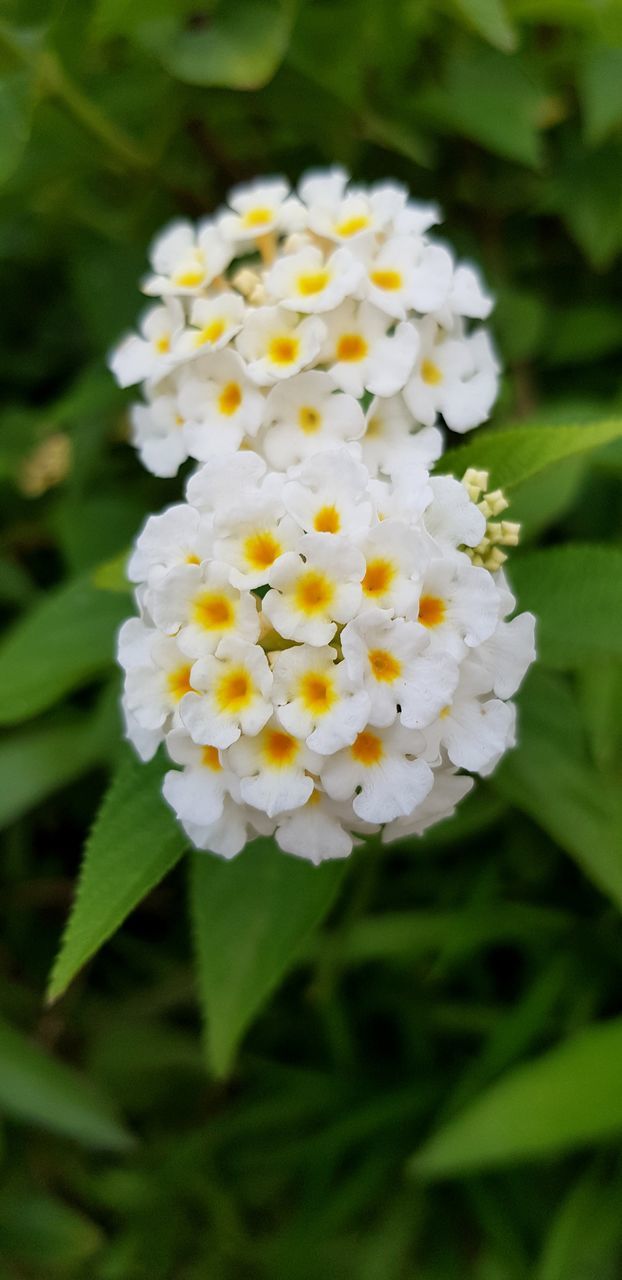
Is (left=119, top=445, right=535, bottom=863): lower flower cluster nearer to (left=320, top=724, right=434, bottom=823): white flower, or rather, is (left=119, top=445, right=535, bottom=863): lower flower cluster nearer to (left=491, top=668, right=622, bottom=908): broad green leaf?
(left=320, top=724, right=434, bottom=823): white flower

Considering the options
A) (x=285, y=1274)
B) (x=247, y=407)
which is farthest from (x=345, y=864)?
(x=285, y=1274)

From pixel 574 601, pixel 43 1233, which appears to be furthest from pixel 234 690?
pixel 43 1233

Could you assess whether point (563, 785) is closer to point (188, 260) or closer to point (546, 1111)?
point (546, 1111)

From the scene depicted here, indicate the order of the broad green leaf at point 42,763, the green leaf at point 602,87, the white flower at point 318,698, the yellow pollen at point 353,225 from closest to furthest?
the white flower at point 318,698 → the yellow pollen at point 353,225 → the green leaf at point 602,87 → the broad green leaf at point 42,763

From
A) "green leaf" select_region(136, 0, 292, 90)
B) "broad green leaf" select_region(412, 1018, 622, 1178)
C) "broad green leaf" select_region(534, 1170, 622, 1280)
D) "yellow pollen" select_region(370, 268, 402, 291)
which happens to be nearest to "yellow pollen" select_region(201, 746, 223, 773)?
"yellow pollen" select_region(370, 268, 402, 291)

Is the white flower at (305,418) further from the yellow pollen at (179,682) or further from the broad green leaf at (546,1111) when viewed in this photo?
the broad green leaf at (546,1111)

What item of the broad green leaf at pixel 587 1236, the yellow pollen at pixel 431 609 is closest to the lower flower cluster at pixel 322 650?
the yellow pollen at pixel 431 609
